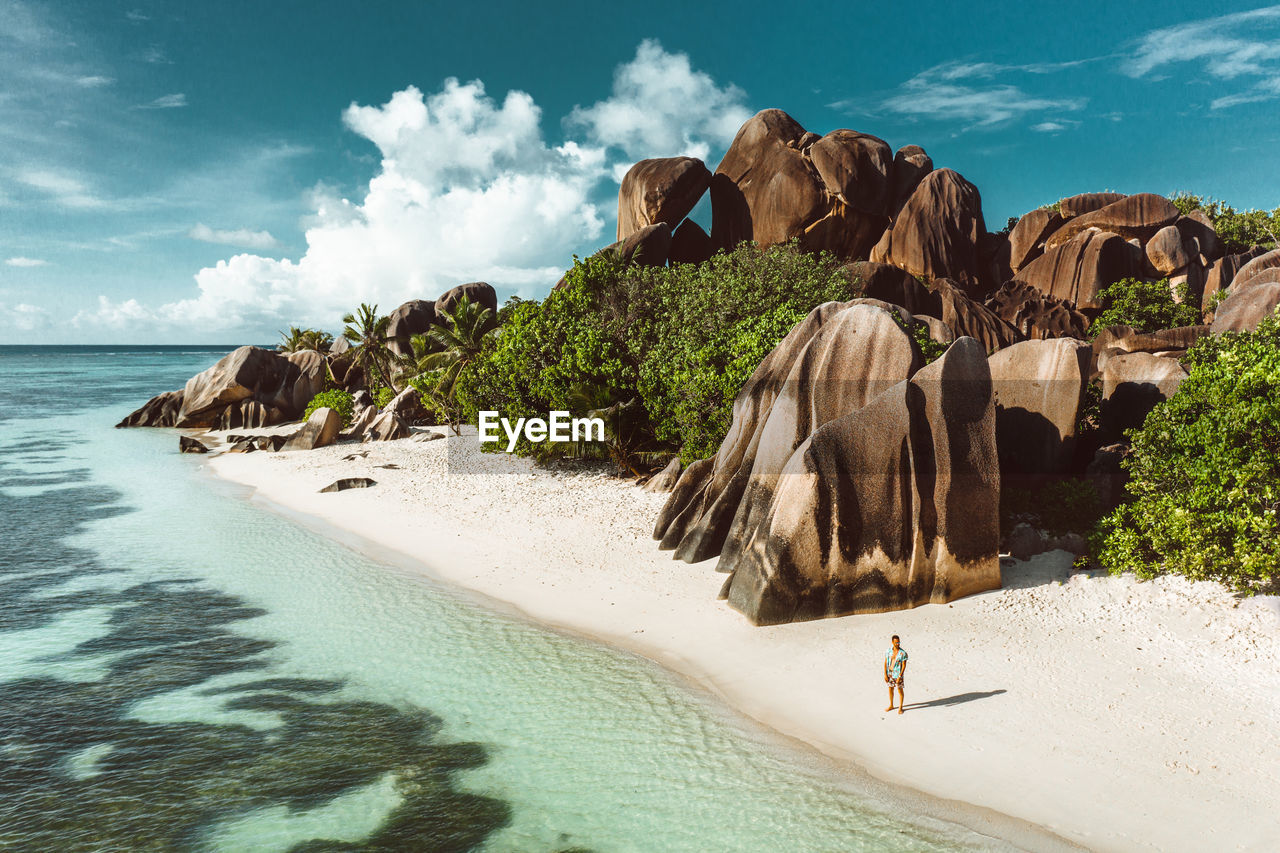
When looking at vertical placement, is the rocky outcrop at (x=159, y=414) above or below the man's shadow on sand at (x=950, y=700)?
above

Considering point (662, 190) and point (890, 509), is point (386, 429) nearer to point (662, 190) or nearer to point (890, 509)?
point (662, 190)

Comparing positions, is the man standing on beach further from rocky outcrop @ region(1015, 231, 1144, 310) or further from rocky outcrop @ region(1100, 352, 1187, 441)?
rocky outcrop @ region(1015, 231, 1144, 310)

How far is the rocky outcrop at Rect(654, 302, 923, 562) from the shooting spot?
16.8 meters

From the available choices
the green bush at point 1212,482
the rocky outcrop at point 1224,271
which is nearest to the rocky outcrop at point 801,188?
the rocky outcrop at point 1224,271

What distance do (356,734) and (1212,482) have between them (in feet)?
54.7

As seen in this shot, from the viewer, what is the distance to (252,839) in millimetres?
9570

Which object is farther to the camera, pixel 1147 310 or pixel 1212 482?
pixel 1147 310

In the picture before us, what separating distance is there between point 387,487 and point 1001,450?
2298 cm

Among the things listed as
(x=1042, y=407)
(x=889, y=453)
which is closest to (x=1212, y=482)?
(x=1042, y=407)

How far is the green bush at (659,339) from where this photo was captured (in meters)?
23.7

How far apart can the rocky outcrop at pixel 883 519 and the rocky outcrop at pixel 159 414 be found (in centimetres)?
5997

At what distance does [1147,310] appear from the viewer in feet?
118

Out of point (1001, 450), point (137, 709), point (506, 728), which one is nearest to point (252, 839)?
point (506, 728)

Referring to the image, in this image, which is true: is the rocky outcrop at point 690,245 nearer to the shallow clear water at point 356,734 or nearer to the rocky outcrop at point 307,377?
the shallow clear water at point 356,734
